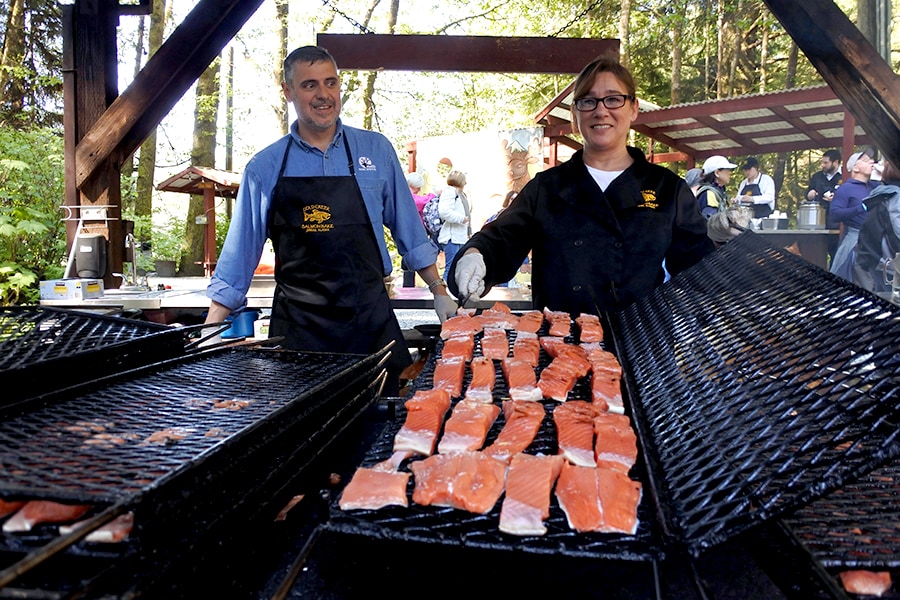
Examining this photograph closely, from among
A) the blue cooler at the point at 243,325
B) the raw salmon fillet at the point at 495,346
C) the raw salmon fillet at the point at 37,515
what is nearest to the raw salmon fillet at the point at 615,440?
the raw salmon fillet at the point at 495,346

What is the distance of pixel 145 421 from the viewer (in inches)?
62.4

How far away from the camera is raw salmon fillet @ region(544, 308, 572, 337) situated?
2855 millimetres

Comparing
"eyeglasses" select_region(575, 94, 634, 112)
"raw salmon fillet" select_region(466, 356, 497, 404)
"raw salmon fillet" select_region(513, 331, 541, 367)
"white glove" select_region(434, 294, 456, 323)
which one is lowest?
"raw salmon fillet" select_region(466, 356, 497, 404)

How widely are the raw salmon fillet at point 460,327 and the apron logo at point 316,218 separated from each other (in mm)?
1192

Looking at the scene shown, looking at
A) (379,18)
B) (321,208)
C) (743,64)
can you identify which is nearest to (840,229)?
(321,208)

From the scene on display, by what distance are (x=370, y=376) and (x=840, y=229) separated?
11.5 m

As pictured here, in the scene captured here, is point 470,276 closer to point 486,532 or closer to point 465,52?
point 486,532

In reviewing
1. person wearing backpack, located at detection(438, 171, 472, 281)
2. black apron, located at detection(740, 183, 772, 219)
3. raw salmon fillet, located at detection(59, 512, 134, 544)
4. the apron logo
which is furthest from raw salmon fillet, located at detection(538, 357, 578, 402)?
black apron, located at detection(740, 183, 772, 219)

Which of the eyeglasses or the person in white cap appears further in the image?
the person in white cap

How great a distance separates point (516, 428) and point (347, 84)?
19.9 metres

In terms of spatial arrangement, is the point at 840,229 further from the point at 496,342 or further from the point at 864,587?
A: the point at 864,587

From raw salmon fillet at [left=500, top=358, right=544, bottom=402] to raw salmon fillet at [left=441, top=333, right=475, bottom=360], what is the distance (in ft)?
0.60

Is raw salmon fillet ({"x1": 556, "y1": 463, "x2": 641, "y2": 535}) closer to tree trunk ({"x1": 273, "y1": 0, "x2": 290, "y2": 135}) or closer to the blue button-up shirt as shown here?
the blue button-up shirt

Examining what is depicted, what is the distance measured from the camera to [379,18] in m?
22.4
